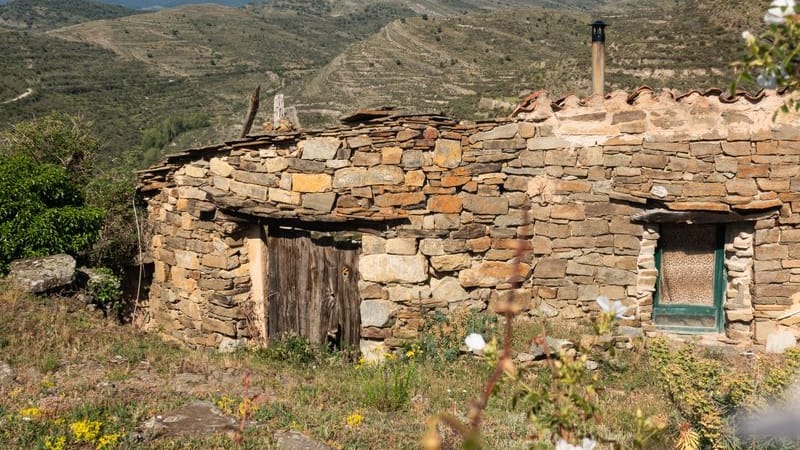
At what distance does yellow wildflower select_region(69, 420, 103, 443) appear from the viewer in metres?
4.27

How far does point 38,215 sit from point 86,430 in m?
5.43

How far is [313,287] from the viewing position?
7.87 metres

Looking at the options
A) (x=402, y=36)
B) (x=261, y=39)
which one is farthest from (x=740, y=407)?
(x=261, y=39)

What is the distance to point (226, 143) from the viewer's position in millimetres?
7762

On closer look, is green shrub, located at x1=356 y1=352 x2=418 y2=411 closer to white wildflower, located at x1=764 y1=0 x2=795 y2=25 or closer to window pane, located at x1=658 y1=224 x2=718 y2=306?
window pane, located at x1=658 y1=224 x2=718 y2=306

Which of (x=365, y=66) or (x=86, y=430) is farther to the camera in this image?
(x=365, y=66)

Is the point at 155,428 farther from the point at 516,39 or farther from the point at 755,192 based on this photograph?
the point at 516,39

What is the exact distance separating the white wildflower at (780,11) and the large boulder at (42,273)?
26.6ft

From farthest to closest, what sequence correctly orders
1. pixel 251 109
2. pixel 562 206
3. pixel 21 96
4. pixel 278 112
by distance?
1. pixel 21 96
2. pixel 278 112
3. pixel 251 109
4. pixel 562 206

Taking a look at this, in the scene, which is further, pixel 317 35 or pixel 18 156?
pixel 317 35

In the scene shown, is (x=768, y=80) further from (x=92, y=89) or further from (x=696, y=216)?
(x=92, y=89)

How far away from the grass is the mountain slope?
86.1m

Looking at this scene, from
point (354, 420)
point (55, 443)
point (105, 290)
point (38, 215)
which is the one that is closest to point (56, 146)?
point (38, 215)

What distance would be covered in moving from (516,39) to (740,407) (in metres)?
35.0
